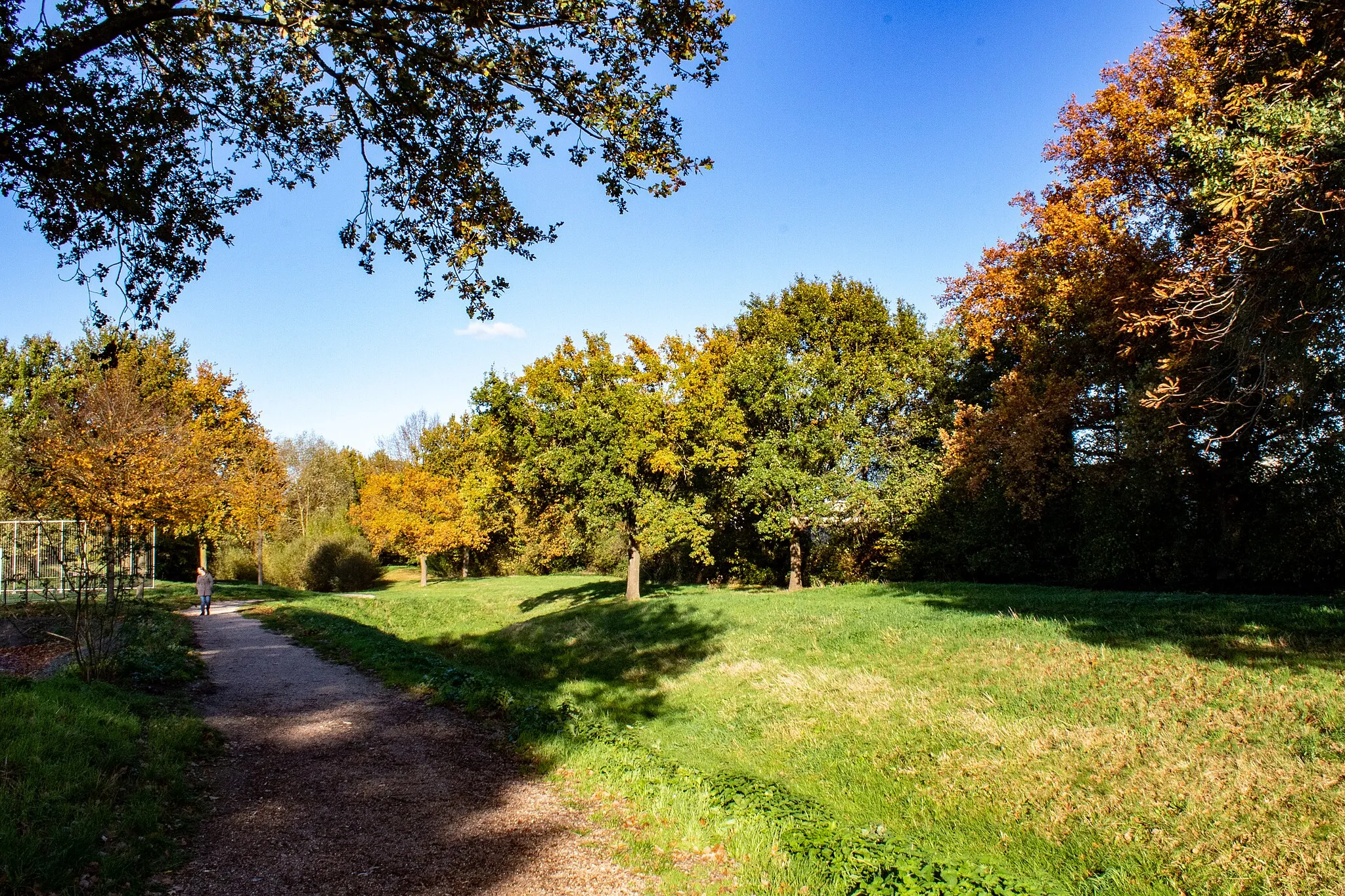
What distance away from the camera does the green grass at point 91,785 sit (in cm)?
415

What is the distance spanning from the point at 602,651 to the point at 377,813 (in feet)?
38.5

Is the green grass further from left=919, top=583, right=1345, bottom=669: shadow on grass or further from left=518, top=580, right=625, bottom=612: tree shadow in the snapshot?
left=518, top=580, right=625, bottom=612: tree shadow

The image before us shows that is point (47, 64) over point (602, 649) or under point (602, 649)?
over

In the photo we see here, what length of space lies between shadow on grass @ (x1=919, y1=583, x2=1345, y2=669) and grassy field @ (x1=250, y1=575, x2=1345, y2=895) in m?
0.06

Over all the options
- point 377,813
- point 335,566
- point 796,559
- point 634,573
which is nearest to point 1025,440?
point 796,559

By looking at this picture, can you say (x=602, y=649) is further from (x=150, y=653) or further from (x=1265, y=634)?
(x=1265, y=634)

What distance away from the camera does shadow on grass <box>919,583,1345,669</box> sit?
8570 millimetres

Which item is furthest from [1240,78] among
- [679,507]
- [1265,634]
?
[679,507]

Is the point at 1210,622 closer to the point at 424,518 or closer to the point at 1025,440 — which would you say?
the point at 1025,440

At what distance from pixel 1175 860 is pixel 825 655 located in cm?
776

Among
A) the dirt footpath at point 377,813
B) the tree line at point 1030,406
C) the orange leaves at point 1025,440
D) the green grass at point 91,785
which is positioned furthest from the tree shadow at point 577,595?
the green grass at point 91,785

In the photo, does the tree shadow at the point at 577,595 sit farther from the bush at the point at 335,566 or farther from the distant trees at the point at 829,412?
the bush at the point at 335,566

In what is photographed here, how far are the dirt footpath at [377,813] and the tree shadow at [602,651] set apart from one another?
3403mm

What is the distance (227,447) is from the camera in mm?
35531
